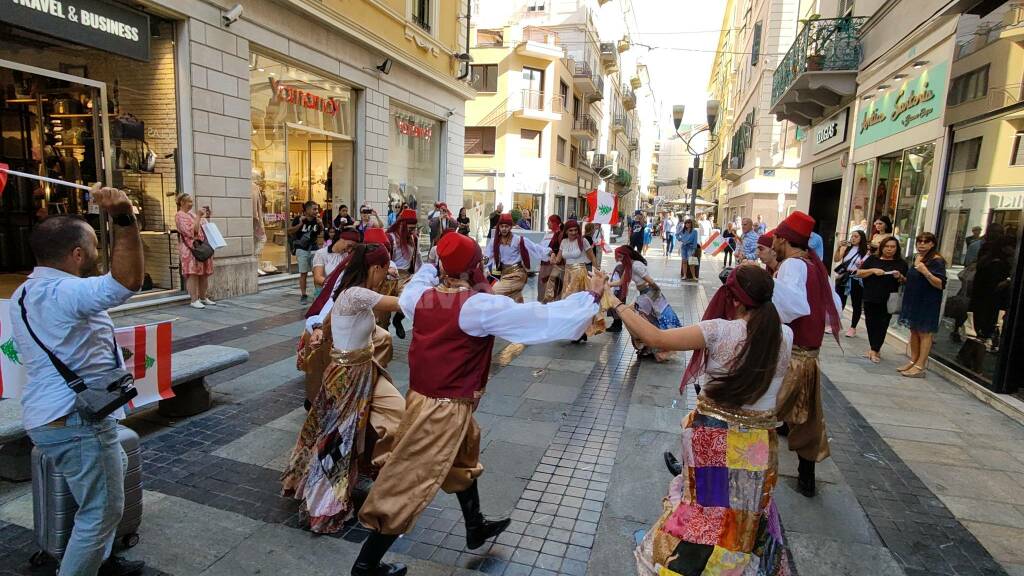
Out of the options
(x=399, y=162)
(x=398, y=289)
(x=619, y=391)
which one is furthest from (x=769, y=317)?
(x=399, y=162)

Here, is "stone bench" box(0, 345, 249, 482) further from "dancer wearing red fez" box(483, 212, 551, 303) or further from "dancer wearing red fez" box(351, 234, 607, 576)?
"dancer wearing red fez" box(483, 212, 551, 303)

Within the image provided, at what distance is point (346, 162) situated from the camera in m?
14.4

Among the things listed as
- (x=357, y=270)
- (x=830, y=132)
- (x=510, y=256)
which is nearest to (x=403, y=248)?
(x=510, y=256)

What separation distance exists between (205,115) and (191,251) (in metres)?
2.37

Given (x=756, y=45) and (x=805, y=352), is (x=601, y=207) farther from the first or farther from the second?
(x=756, y=45)

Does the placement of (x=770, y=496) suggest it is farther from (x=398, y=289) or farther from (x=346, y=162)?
(x=346, y=162)

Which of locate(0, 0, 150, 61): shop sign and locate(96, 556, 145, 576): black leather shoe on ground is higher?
locate(0, 0, 150, 61): shop sign

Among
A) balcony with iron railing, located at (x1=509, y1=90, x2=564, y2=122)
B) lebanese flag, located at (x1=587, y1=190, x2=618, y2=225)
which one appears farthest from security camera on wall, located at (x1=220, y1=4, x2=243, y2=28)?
balcony with iron railing, located at (x1=509, y1=90, x2=564, y2=122)

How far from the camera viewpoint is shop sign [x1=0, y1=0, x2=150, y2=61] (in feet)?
23.5

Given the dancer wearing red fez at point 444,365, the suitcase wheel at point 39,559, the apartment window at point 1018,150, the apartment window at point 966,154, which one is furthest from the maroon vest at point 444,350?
the apartment window at point 966,154

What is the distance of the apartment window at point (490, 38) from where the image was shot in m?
31.6

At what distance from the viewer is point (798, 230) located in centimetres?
419

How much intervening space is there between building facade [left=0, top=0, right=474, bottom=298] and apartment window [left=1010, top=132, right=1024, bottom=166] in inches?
455

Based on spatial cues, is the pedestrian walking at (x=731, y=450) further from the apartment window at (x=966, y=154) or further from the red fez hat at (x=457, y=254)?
the apartment window at (x=966, y=154)
